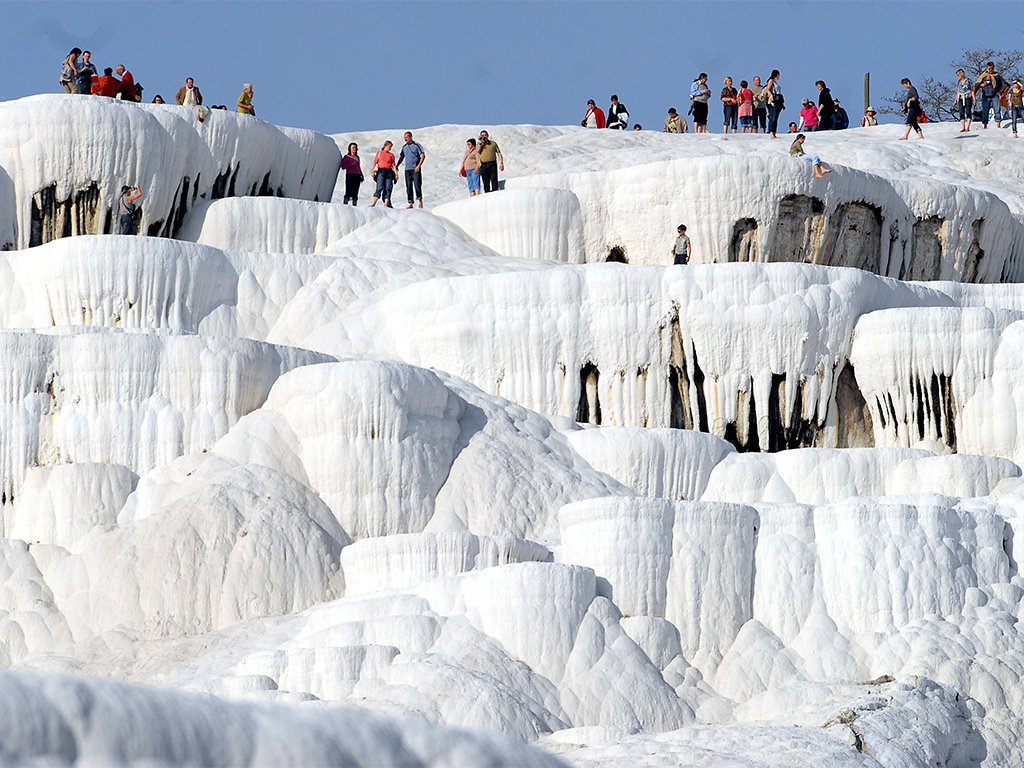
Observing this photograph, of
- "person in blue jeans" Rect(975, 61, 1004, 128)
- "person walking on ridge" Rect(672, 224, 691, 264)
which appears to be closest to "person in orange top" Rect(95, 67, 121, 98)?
"person walking on ridge" Rect(672, 224, 691, 264)

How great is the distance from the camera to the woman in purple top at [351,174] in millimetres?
Answer: 29125

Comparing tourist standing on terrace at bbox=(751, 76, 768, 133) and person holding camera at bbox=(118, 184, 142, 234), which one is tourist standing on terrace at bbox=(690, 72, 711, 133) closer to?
tourist standing on terrace at bbox=(751, 76, 768, 133)

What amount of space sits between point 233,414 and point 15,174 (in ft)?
28.1

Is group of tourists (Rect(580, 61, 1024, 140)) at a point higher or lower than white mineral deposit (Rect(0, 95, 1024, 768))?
higher

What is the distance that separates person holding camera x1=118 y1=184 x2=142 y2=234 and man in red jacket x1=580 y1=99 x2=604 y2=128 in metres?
13.7

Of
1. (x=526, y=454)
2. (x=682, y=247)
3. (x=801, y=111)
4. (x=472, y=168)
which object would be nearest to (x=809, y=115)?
(x=801, y=111)

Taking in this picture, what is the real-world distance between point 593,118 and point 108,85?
12.3 m

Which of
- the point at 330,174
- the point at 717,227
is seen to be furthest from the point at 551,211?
the point at 330,174

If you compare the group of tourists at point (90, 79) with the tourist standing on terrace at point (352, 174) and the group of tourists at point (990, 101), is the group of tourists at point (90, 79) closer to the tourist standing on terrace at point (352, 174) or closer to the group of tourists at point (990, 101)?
the tourist standing on terrace at point (352, 174)

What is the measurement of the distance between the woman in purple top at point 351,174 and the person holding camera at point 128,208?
4330 mm

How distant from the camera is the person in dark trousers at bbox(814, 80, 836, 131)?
36.3 meters

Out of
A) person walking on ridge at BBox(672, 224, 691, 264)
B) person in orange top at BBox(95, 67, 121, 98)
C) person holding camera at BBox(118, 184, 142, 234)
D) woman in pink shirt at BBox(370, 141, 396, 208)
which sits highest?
person in orange top at BBox(95, 67, 121, 98)

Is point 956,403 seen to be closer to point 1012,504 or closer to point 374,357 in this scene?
point 1012,504

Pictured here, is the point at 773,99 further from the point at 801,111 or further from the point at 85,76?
the point at 85,76
